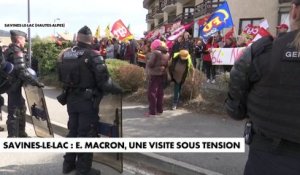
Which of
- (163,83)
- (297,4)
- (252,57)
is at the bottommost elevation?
(163,83)

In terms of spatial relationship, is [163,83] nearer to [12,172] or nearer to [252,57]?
[12,172]

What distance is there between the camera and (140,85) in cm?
1159

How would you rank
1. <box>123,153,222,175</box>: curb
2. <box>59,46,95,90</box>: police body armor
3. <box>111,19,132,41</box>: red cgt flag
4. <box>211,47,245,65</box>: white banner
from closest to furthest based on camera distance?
<box>59,46,95,90</box>: police body armor
<box>123,153,222,175</box>: curb
<box>211,47,245,65</box>: white banner
<box>111,19,132,41</box>: red cgt flag

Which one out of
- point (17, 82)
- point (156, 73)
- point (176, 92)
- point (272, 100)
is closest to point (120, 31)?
point (176, 92)

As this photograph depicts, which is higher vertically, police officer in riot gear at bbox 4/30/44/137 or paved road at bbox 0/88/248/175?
police officer in riot gear at bbox 4/30/44/137

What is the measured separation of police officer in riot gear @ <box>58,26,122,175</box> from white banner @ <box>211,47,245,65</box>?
7297 mm

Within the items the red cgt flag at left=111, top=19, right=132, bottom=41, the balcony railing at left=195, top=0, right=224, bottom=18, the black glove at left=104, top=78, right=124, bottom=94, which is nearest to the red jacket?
the red cgt flag at left=111, top=19, right=132, bottom=41

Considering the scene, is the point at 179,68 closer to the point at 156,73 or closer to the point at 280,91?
the point at 156,73

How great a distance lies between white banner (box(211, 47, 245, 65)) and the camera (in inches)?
471

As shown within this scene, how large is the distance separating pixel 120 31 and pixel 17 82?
525 inches

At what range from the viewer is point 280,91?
249 centimetres

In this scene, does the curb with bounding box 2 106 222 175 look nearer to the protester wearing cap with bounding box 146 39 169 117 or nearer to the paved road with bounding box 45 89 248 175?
the paved road with bounding box 45 89 248 175

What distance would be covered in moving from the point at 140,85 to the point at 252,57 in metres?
9.02

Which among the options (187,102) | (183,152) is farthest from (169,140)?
(187,102)
